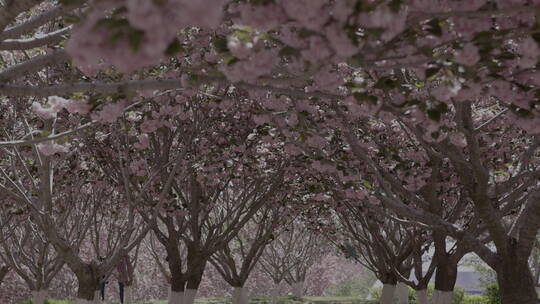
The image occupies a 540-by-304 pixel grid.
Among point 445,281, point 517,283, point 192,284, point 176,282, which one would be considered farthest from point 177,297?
point 517,283

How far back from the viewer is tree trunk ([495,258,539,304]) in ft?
22.2

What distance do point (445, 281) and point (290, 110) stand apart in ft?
16.5

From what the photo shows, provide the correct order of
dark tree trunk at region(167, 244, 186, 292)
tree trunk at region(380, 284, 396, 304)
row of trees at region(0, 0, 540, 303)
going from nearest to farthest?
row of trees at region(0, 0, 540, 303)
dark tree trunk at region(167, 244, 186, 292)
tree trunk at region(380, 284, 396, 304)

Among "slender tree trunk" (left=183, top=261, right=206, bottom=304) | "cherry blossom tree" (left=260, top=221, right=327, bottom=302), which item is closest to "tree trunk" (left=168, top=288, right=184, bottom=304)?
"slender tree trunk" (left=183, top=261, right=206, bottom=304)

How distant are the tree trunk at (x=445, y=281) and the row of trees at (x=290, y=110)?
41 mm

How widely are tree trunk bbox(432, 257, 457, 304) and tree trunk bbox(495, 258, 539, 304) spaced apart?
3609 millimetres

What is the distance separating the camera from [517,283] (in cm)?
680

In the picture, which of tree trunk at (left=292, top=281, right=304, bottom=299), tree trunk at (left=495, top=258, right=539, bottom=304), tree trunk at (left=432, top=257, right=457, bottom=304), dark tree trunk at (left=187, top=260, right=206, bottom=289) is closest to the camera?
tree trunk at (left=495, top=258, right=539, bottom=304)

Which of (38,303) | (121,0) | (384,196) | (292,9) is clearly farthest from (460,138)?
(38,303)

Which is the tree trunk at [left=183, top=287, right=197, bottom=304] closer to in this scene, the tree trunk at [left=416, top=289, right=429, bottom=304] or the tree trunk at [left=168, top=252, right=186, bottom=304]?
the tree trunk at [left=168, top=252, right=186, bottom=304]

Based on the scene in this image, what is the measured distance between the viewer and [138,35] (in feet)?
7.16

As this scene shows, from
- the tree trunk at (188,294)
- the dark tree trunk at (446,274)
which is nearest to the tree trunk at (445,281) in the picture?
the dark tree trunk at (446,274)

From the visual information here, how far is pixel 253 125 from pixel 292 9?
7947 mm

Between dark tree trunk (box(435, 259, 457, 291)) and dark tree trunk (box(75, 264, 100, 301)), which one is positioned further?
dark tree trunk (box(435, 259, 457, 291))
